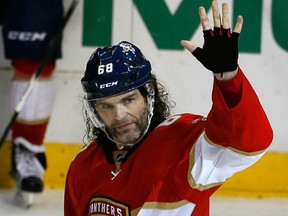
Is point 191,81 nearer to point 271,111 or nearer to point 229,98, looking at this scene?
point 271,111

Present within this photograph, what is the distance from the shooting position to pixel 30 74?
375 cm

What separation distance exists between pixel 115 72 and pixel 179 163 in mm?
273

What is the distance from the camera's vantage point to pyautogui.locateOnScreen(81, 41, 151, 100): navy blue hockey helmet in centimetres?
210

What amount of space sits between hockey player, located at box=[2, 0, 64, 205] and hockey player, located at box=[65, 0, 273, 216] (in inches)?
54.8

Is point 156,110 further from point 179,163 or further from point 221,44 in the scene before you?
point 221,44

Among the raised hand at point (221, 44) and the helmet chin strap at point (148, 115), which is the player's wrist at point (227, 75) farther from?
the helmet chin strap at point (148, 115)

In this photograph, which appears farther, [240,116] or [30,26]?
[30,26]

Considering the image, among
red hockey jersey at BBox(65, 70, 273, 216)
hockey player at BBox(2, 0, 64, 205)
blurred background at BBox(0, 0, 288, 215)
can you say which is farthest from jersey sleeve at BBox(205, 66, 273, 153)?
blurred background at BBox(0, 0, 288, 215)

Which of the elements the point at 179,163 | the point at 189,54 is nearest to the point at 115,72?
the point at 179,163

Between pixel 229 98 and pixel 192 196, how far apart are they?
0.96ft

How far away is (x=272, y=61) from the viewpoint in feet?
12.6

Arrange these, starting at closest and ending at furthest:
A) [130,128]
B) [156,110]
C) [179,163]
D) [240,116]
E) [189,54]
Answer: [240,116]
[179,163]
[130,128]
[156,110]
[189,54]

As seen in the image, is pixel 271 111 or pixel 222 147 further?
pixel 271 111

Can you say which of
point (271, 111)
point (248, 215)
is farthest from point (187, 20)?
point (248, 215)
